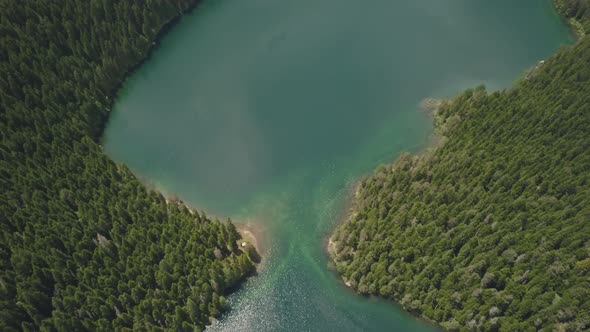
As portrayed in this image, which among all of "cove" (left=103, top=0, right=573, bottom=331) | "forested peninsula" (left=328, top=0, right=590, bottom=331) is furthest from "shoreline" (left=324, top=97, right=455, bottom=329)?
"cove" (left=103, top=0, right=573, bottom=331)

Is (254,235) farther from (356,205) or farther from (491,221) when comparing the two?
(491,221)

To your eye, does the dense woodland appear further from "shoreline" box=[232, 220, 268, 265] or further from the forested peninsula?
the forested peninsula

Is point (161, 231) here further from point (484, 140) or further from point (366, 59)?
point (366, 59)

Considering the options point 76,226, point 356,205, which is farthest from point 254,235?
point 76,226

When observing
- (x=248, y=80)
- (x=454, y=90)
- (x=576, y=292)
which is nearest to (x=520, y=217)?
(x=576, y=292)

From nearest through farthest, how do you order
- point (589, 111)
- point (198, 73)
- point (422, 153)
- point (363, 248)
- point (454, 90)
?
point (363, 248) → point (589, 111) → point (422, 153) → point (454, 90) → point (198, 73)
